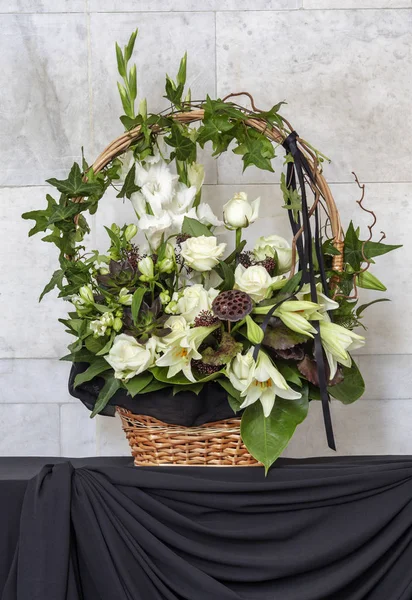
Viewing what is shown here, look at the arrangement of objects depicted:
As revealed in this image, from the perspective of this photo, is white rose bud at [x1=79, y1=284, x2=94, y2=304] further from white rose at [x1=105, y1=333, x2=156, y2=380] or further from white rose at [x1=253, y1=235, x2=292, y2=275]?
white rose at [x1=253, y1=235, x2=292, y2=275]

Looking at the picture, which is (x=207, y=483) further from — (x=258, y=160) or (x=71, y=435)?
(x=71, y=435)

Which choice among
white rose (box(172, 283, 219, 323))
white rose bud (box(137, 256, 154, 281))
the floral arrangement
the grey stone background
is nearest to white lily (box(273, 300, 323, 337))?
the floral arrangement

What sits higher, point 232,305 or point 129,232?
point 129,232

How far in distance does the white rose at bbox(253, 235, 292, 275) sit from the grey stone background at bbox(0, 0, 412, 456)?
446mm

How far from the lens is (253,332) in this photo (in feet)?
3.18

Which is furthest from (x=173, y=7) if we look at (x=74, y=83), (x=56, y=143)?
(x=56, y=143)

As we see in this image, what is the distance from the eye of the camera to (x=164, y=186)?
1.19 metres

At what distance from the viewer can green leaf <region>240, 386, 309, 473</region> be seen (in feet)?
3.23

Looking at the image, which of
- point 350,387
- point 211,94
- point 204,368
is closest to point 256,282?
point 204,368

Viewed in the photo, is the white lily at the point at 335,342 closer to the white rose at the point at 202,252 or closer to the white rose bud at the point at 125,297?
the white rose at the point at 202,252

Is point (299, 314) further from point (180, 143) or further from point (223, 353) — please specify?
point (180, 143)

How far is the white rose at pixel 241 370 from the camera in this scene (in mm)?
979

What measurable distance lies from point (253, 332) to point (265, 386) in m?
0.09

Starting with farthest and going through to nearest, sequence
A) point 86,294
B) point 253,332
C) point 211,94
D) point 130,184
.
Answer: point 211,94 < point 130,184 < point 86,294 < point 253,332
